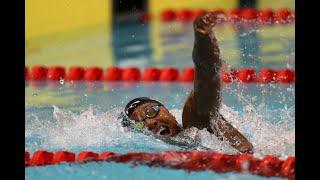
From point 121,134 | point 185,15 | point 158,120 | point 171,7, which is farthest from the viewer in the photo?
point 171,7

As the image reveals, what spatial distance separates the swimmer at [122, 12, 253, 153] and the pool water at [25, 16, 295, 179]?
0.15 ft

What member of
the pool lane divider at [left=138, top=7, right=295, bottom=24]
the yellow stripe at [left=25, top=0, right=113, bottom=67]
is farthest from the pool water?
the pool lane divider at [left=138, top=7, right=295, bottom=24]

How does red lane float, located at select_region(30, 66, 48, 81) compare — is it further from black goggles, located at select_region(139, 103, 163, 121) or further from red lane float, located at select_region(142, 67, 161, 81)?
black goggles, located at select_region(139, 103, 163, 121)

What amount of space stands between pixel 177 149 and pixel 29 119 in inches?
34.1

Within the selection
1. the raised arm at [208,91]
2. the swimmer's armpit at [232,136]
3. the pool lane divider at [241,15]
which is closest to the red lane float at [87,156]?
the raised arm at [208,91]

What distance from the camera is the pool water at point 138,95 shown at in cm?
260

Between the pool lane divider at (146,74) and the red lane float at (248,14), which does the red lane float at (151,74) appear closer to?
the pool lane divider at (146,74)

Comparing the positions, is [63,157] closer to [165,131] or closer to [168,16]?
[165,131]

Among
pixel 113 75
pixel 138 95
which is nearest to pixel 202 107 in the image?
pixel 138 95

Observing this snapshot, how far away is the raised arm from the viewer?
2.42 meters

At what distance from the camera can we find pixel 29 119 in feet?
10.4

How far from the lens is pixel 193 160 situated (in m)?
2.54

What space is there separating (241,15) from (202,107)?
3261 millimetres
